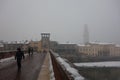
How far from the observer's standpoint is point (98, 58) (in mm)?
85812

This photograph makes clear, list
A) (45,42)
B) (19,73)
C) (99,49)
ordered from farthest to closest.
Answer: (99,49), (45,42), (19,73)

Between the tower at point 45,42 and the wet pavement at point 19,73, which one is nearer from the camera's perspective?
the wet pavement at point 19,73

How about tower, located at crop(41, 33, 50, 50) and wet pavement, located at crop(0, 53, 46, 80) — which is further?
tower, located at crop(41, 33, 50, 50)

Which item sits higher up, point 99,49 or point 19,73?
point 19,73

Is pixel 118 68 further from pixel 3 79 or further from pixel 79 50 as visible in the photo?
pixel 79 50

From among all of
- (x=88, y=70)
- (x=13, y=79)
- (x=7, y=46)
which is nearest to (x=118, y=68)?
(x=88, y=70)

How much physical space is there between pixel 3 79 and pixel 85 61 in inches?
2974

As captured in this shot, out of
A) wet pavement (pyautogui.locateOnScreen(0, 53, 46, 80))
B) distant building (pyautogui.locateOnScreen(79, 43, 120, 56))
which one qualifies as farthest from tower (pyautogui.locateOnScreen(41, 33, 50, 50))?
wet pavement (pyautogui.locateOnScreen(0, 53, 46, 80))

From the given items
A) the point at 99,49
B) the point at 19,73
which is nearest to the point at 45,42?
the point at 99,49

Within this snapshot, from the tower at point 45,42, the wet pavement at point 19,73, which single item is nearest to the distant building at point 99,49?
the tower at point 45,42

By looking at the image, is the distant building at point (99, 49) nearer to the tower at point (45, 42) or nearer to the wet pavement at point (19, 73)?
the tower at point (45, 42)

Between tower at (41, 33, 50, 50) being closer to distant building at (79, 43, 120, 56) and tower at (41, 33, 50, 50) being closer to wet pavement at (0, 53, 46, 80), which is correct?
distant building at (79, 43, 120, 56)

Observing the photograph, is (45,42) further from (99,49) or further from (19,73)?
(19,73)

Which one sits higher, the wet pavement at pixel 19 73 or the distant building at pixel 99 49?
the wet pavement at pixel 19 73
